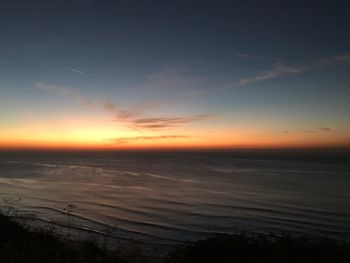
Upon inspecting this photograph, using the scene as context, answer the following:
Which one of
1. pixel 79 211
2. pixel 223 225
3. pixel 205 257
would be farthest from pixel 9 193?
pixel 205 257

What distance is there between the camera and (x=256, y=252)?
42.1ft

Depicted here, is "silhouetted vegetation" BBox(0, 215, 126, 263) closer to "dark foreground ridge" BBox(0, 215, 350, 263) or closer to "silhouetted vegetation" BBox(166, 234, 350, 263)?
"dark foreground ridge" BBox(0, 215, 350, 263)

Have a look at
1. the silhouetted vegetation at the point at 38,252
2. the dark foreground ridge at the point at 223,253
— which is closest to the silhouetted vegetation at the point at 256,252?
the dark foreground ridge at the point at 223,253

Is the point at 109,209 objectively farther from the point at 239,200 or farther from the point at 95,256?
the point at 95,256

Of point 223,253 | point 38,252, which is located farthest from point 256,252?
point 38,252

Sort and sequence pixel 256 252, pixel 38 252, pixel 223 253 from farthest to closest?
pixel 223 253, pixel 256 252, pixel 38 252

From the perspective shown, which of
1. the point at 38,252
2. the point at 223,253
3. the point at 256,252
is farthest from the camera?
the point at 223,253

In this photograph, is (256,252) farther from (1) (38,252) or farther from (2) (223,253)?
(1) (38,252)

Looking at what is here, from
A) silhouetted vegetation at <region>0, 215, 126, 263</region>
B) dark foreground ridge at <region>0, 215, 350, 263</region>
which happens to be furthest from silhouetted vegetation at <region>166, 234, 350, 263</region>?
silhouetted vegetation at <region>0, 215, 126, 263</region>

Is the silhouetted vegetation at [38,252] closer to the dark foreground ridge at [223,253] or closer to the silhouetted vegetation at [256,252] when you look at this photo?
the dark foreground ridge at [223,253]

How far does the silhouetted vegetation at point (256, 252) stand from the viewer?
12.0m

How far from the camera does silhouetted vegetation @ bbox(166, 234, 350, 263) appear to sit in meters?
12.0

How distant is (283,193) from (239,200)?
9.97 metres

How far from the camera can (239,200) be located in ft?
134
